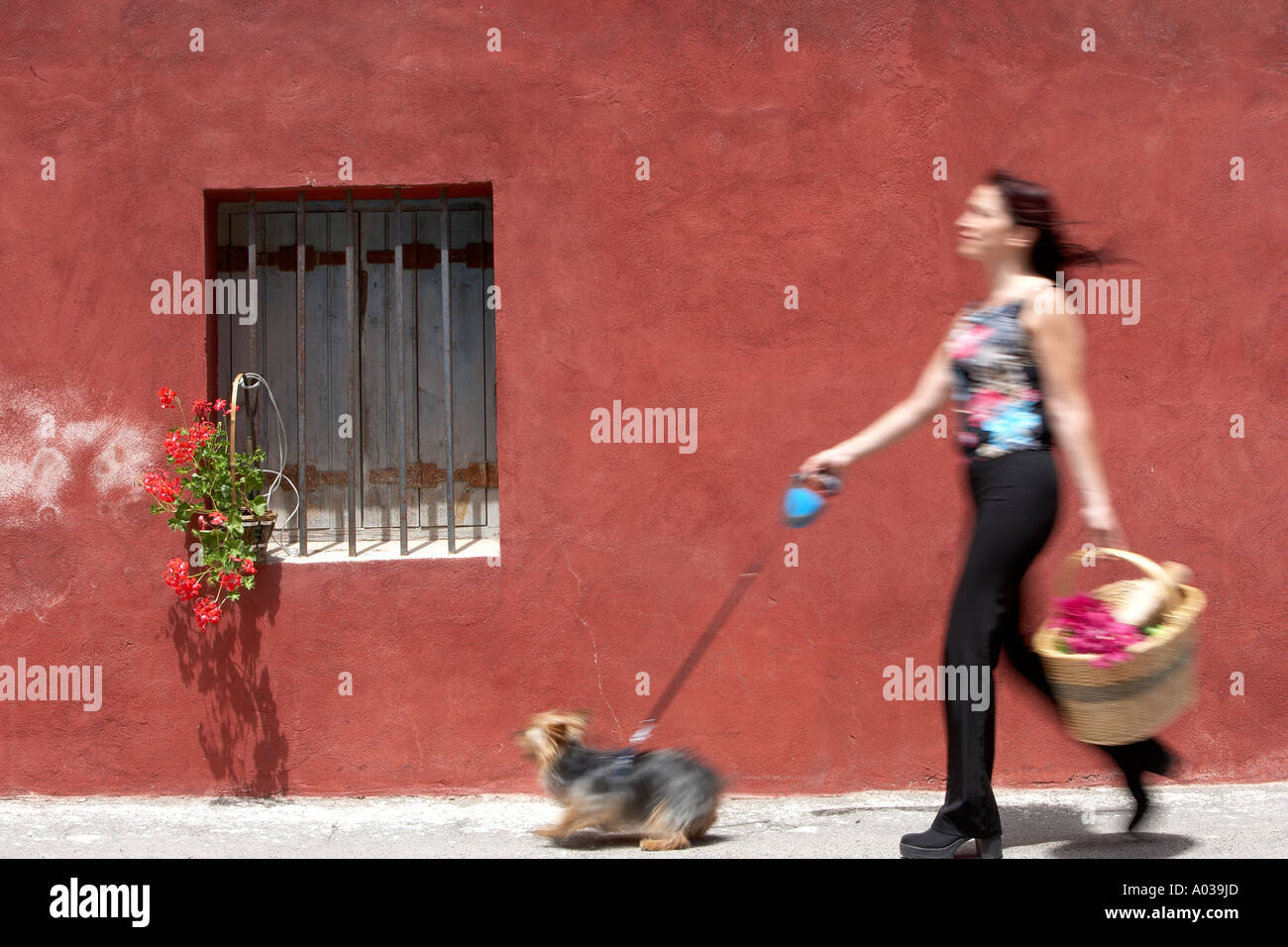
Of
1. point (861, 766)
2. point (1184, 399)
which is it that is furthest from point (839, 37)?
point (861, 766)

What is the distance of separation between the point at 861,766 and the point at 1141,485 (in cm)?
166

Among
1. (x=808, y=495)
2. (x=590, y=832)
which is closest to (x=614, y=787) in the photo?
(x=590, y=832)

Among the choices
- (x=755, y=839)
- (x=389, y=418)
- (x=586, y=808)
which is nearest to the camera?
(x=586, y=808)

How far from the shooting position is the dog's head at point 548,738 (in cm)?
418

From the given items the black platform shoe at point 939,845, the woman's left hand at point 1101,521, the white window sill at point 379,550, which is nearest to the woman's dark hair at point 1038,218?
the woman's left hand at point 1101,521

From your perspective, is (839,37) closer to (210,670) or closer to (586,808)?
(586,808)

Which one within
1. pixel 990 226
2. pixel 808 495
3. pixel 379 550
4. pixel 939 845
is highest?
pixel 990 226

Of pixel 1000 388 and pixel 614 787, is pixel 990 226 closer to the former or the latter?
pixel 1000 388

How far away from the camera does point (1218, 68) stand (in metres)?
5.11

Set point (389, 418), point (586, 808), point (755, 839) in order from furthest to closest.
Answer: point (389, 418) < point (755, 839) < point (586, 808)

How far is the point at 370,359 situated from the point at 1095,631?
341cm

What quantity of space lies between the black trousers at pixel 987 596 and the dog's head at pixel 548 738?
1.29 meters

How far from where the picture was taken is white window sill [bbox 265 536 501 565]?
5.20 m

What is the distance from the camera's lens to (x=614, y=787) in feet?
13.6
